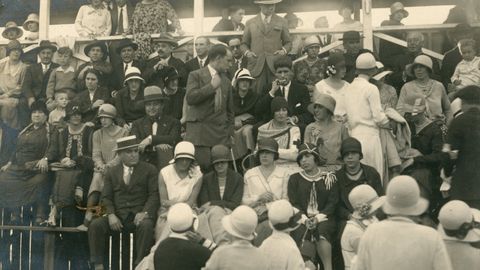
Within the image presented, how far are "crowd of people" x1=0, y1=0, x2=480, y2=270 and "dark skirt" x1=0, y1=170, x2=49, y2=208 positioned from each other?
0.02 metres

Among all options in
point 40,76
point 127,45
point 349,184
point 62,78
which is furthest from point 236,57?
point 349,184

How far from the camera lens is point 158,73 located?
43.0 ft

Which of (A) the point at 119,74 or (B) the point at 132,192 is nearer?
(B) the point at 132,192

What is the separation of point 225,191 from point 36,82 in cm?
519

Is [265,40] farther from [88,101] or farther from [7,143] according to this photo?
[7,143]

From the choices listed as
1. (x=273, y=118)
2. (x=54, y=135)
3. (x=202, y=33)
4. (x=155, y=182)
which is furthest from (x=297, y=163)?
(x=202, y=33)

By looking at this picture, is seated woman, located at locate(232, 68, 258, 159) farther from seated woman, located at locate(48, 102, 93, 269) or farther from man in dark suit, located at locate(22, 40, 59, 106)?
man in dark suit, located at locate(22, 40, 59, 106)

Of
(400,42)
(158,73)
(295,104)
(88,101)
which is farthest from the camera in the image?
(400,42)

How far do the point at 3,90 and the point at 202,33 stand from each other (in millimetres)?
3507

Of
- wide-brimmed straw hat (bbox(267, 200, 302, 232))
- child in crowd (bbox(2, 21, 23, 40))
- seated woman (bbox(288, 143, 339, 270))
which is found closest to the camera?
wide-brimmed straw hat (bbox(267, 200, 302, 232))

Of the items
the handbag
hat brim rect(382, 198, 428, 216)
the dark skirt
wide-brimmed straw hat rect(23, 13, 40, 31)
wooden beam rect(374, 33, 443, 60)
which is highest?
wide-brimmed straw hat rect(23, 13, 40, 31)

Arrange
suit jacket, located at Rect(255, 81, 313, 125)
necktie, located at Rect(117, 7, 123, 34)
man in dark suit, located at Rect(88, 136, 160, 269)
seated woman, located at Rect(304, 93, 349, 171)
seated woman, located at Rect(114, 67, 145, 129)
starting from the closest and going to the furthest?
man in dark suit, located at Rect(88, 136, 160, 269) → seated woman, located at Rect(304, 93, 349, 171) → suit jacket, located at Rect(255, 81, 313, 125) → seated woman, located at Rect(114, 67, 145, 129) → necktie, located at Rect(117, 7, 123, 34)

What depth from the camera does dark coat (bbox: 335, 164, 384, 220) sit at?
10.5 metres

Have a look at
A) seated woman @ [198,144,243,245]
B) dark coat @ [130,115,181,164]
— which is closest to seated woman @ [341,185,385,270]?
seated woman @ [198,144,243,245]
